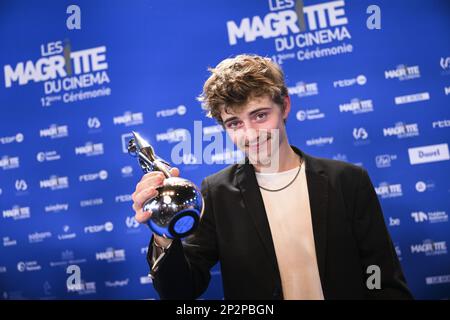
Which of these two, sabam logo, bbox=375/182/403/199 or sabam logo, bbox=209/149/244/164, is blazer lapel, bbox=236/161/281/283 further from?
sabam logo, bbox=375/182/403/199

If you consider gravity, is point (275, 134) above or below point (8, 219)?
above

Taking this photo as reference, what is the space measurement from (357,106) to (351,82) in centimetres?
21

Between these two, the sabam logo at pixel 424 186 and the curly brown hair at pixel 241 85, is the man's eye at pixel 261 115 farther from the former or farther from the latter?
the sabam logo at pixel 424 186

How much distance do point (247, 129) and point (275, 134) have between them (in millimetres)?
127

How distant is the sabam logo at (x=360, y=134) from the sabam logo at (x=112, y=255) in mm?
2263

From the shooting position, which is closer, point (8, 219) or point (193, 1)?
point (193, 1)

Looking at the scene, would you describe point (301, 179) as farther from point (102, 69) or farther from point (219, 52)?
point (102, 69)

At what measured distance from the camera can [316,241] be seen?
63.1 inches

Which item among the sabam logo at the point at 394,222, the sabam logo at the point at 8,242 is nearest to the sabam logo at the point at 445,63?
the sabam logo at the point at 394,222

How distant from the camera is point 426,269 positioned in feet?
10.6

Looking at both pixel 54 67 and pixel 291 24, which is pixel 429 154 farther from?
pixel 54 67

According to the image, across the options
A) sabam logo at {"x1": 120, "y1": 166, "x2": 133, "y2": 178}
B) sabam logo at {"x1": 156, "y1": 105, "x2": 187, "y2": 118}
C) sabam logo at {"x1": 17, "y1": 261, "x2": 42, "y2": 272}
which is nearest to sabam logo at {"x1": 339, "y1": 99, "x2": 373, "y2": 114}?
sabam logo at {"x1": 156, "y1": 105, "x2": 187, "y2": 118}
